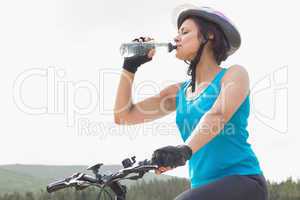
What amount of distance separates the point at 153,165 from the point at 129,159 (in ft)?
1.02

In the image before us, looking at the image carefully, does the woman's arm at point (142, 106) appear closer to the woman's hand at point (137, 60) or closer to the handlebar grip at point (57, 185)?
the woman's hand at point (137, 60)

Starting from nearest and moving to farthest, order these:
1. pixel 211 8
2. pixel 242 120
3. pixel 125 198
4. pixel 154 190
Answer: pixel 125 198 → pixel 242 120 → pixel 211 8 → pixel 154 190

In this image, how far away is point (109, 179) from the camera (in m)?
3.72

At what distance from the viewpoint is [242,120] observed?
194 inches

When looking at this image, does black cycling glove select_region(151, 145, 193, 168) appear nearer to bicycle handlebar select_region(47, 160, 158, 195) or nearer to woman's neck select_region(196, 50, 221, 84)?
bicycle handlebar select_region(47, 160, 158, 195)

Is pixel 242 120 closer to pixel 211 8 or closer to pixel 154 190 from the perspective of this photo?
pixel 211 8

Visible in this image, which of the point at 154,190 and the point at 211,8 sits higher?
the point at 211,8

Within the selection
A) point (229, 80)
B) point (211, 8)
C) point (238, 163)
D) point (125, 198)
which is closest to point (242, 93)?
point (229, 80)

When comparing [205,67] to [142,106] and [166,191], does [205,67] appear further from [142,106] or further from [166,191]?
[166,191]

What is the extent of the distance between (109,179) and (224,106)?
1.24 metres

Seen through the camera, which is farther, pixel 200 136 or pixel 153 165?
pixel 200 136

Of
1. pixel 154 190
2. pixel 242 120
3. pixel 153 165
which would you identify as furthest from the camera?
pixel 154 190

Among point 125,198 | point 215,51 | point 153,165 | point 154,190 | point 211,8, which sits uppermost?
point 211,8

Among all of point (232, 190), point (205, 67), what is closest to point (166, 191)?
point (205, 67)
